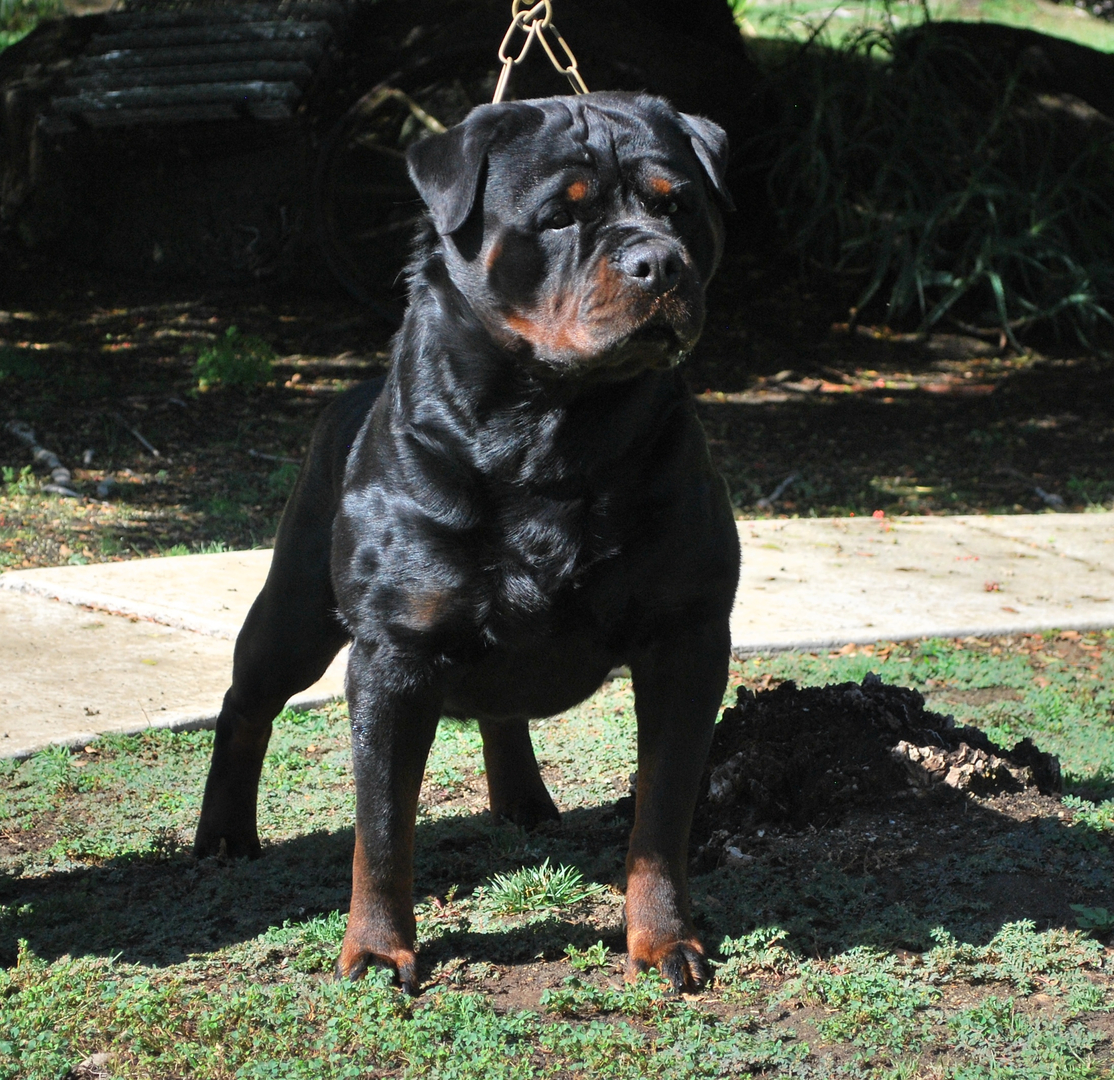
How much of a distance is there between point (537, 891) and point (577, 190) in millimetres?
1692

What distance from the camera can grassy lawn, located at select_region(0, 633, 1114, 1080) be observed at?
107 inches

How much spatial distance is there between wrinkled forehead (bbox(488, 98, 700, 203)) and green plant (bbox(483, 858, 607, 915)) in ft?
5.41

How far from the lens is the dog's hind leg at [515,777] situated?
3910mm

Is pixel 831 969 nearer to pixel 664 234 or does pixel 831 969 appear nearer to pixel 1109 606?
pixel 664 234

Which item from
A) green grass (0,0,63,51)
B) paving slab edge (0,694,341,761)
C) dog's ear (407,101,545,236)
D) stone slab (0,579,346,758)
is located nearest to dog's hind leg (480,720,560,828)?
paving slab edge (0,694,341,761)

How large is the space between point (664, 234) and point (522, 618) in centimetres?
85

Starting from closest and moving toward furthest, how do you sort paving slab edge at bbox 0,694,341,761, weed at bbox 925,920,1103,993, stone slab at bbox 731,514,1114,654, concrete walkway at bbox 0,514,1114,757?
weed at bbox 925,920,1103,993, paving slab edge at bbox 0,694,341,761, concrete walkway at bbox 0,514,1114,757, stone slab at bbox 731,514,1114,654

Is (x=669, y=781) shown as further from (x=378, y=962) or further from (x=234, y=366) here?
(x=234, y=366)

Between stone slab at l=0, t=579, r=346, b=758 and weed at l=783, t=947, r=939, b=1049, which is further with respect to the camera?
stone slab at l=0, t=579, r=346, b=758

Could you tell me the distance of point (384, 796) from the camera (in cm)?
299

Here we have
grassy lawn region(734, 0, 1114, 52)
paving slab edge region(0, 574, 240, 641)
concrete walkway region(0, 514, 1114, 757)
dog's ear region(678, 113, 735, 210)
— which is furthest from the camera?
grassy lawn region(734, 0, 1114, 52)

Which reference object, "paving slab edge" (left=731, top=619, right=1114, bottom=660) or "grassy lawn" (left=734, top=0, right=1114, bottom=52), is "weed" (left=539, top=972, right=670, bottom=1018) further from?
"grassy lawn" (left=734, top=0, right=1114, bottom=52)

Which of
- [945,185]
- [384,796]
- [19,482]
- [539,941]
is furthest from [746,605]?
[945,185]

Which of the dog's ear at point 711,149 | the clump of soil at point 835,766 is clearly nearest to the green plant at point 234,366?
the clump of soil at point 835,766
